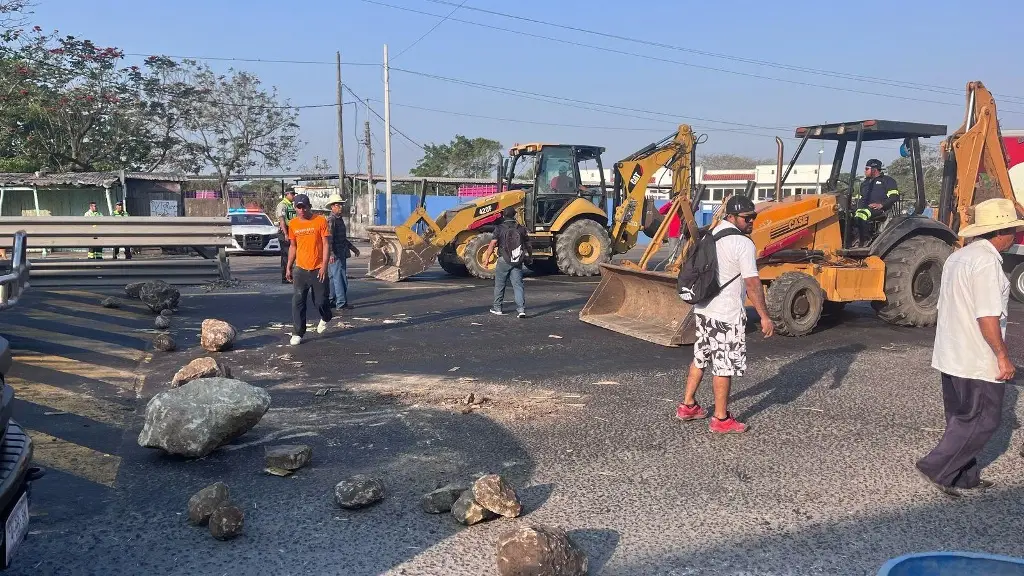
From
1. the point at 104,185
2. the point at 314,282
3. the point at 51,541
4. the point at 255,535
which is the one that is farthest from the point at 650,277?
the point at 104,185

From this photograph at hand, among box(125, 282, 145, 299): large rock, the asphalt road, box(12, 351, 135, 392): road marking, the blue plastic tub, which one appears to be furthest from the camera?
box(125, 282, 145, 299): large rock

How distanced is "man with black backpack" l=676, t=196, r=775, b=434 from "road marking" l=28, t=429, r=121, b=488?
404 cm

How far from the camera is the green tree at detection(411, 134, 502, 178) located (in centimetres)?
4869

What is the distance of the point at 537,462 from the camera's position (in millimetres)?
5109

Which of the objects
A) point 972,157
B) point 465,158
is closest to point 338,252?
point 972,157

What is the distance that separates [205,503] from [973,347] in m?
4.36

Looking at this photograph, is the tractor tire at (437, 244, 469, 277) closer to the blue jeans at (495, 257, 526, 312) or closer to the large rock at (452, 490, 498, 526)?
the blue jeans at (495, 257, 526, 312)

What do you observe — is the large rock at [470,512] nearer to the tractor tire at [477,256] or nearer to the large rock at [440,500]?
the large rock at [440,500]

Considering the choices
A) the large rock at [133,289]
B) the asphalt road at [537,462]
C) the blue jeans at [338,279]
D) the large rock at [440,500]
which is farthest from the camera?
the blue jeans at [338,279]

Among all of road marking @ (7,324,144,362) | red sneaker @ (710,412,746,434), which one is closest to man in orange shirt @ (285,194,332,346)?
road marking @ (7,324,144,362)

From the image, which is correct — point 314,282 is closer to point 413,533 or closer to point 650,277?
point 650,277

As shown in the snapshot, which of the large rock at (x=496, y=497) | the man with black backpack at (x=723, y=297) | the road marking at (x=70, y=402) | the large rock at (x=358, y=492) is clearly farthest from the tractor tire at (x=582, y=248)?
the large rock at (x=496, y=497)

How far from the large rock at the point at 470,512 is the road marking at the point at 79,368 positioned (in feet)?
14.0

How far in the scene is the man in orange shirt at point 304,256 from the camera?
29.5ft
